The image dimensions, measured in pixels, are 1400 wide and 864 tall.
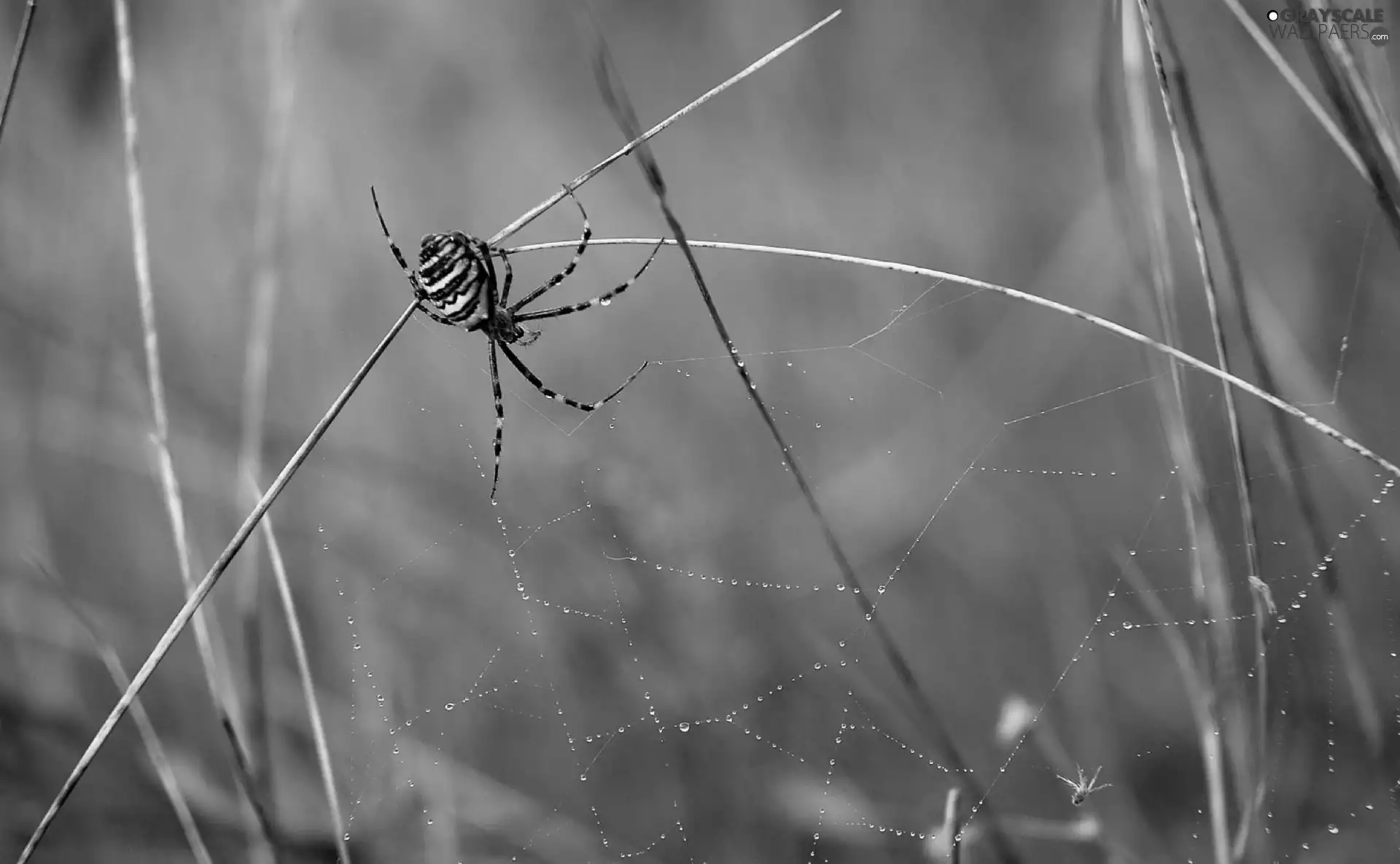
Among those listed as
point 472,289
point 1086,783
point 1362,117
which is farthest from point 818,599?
point 1362,117

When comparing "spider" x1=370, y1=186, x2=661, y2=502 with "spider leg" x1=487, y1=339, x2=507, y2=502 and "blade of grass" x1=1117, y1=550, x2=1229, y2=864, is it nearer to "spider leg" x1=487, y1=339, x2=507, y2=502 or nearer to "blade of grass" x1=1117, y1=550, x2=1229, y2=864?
"spider leg" x1=487, y1=339, x2=507, y2=502

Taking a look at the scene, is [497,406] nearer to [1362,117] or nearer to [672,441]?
[672,441]

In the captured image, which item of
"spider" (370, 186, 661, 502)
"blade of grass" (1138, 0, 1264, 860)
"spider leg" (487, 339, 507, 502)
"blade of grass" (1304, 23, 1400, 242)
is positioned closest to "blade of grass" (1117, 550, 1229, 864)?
"blade of grass" (1138, 0, 1264, 860)

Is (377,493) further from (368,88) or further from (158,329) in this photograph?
(368,88)

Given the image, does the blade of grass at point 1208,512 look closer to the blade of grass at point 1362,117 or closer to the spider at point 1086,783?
the blade of grass at point 1362,117

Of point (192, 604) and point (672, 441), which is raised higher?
point (672, 441)
